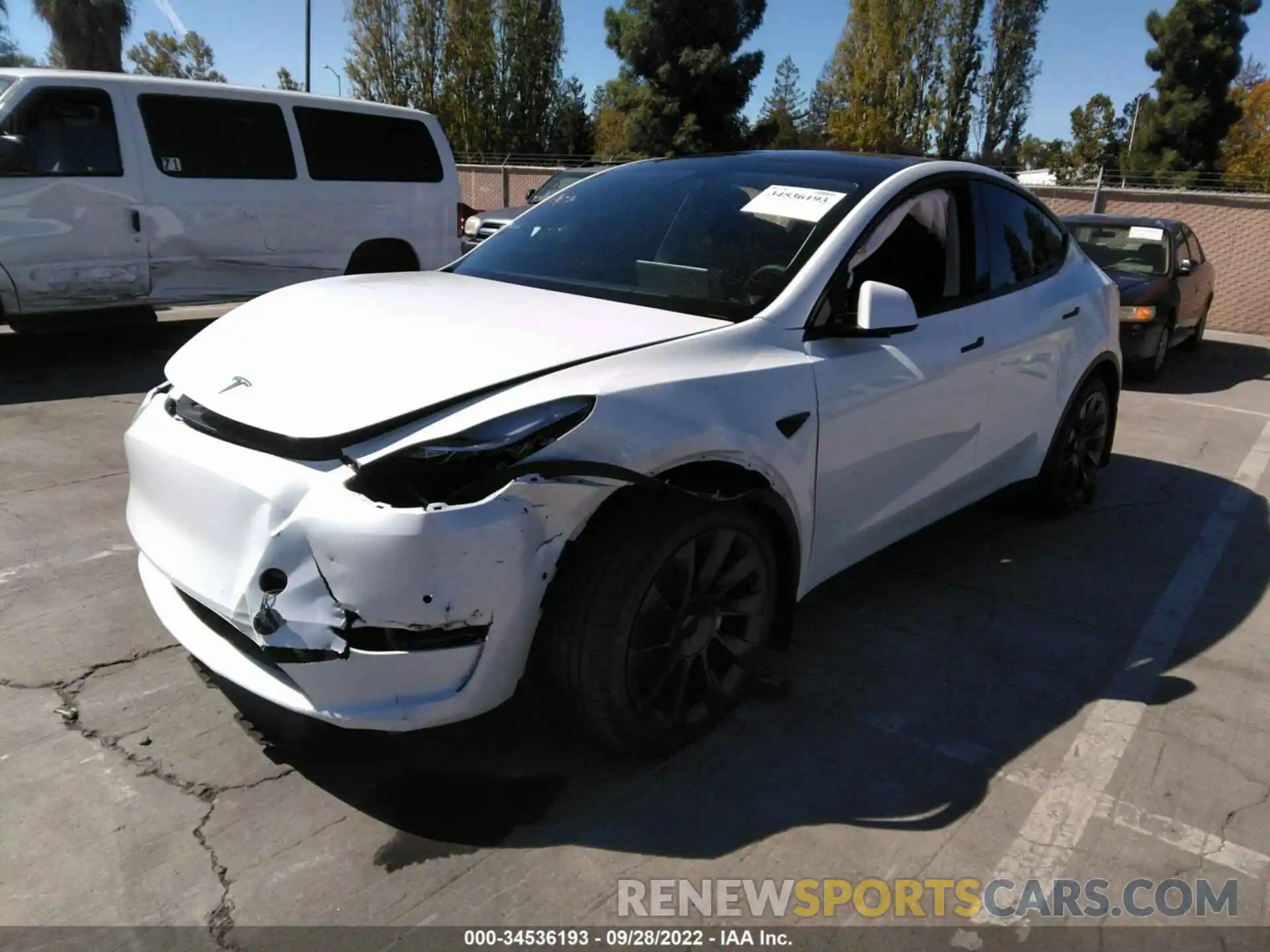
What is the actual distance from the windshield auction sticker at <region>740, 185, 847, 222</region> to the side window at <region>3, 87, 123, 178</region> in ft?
19.6

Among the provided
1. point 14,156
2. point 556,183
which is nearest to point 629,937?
point 14,156

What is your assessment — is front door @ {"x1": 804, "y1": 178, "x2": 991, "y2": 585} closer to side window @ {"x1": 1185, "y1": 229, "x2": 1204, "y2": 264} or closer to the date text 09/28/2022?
the date text 09/28/2022

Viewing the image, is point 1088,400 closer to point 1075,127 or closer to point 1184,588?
point 1184,588

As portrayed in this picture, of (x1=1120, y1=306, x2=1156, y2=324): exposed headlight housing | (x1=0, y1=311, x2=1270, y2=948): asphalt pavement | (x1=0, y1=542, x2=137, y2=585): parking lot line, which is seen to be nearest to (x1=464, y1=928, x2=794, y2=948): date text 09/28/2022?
(x1=0, y1=311, x2=1270, y2=948): asphalt pavement

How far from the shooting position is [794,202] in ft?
11.3

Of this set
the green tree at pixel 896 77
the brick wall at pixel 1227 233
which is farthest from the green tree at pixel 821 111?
the brick wall at pixel 1227 233

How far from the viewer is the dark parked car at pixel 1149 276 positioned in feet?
30.8

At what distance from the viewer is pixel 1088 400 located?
5055 millimetres

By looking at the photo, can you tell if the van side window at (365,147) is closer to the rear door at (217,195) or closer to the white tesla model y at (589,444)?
the rear door at (217,195)

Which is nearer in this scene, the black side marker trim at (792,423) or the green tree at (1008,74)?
the black side marker trim at (792,423)

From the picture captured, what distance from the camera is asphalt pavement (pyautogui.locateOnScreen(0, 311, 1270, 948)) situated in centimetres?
237

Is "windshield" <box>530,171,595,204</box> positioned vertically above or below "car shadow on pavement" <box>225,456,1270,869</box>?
above

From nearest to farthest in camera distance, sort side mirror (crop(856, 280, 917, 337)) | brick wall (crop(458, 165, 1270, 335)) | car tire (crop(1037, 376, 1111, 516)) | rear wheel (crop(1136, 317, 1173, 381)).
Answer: side mirror (crop(856, 280, 917, 337))
car tire (crop(1037, 376, 1111, 516))
rear wheel (crop(1136, 317, 1173, 381))
brick wall (crop(458, 165, 1270, 335))

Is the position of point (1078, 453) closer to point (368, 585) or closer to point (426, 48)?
point (368, 585)
